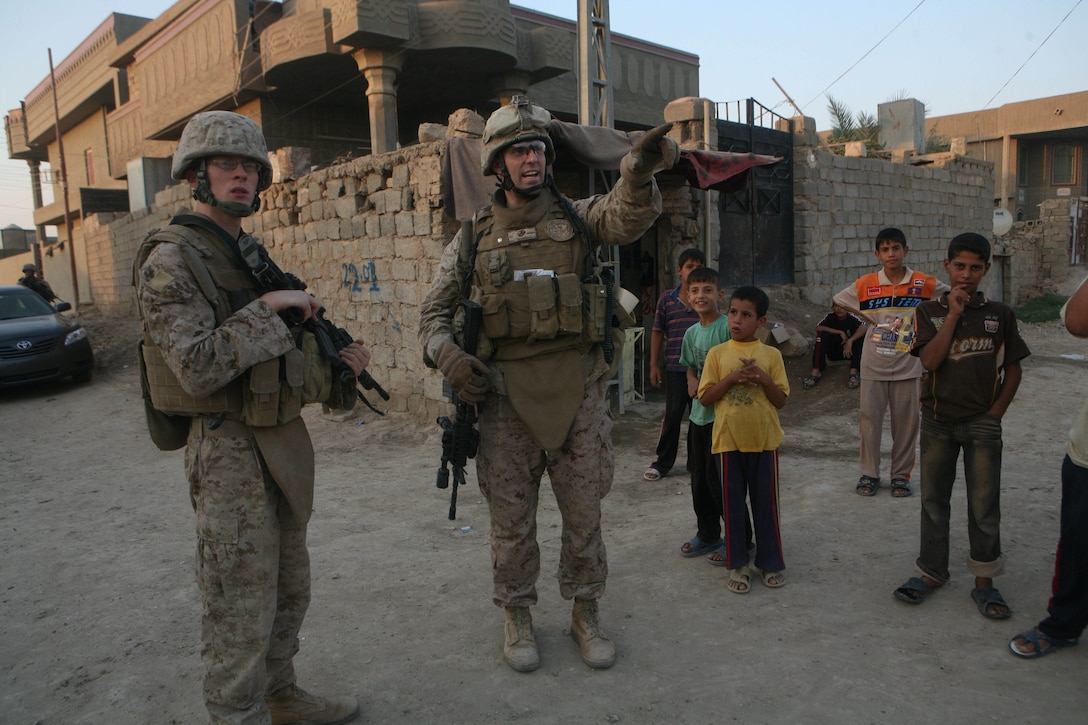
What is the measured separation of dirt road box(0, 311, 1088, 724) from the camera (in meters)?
2.54

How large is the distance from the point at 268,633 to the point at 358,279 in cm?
623

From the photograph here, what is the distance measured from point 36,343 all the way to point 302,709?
938 cm

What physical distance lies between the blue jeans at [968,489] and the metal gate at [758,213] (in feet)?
24.2

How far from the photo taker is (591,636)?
2.81 m

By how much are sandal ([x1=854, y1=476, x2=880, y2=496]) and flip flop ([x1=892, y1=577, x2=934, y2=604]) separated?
4.99ft

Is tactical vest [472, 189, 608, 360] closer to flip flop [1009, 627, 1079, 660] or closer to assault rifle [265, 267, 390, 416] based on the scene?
assault rifle [265, 267, 390, 416]

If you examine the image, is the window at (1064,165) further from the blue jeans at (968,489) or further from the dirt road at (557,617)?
the blue jeans at (968,489)

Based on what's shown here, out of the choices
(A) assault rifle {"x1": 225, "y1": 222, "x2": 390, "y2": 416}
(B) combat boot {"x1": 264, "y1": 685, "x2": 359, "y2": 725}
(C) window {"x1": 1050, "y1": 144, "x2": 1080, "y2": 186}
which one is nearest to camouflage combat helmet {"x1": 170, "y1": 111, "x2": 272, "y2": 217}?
(A) assault rifle {"x1": 225, "y1": 222, "x2": 390, "y2": 416}

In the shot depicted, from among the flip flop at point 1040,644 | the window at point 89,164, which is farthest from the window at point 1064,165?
the window at point 89,164

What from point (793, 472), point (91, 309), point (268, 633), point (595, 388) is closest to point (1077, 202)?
point (793, 472)

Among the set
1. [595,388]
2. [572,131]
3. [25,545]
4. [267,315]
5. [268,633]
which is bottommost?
[25,545]

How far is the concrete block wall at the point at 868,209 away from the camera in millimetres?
11938

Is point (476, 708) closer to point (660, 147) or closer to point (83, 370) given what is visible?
point (660, 147)

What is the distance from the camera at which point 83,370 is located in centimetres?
1032
